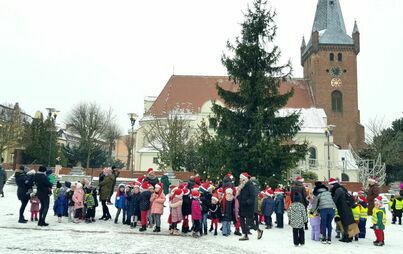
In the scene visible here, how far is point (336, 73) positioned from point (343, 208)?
167 feet

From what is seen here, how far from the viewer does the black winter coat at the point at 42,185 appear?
1179 cm

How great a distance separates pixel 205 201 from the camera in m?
11.9

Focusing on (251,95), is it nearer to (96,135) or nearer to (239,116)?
(239,116)

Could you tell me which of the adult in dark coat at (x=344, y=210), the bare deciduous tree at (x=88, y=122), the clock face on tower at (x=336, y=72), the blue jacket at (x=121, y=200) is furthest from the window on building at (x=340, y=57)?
the blue jacket at (x=121, y=200)

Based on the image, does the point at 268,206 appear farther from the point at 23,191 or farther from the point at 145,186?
the point at 23,191

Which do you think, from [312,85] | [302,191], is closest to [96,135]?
[312,85]

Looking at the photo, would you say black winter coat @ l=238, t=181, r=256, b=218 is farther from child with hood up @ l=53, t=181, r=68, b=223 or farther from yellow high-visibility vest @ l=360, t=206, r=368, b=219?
child with hood up @ l=53, t=181, r=68, b=223

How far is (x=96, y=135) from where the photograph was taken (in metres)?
A: 57.6

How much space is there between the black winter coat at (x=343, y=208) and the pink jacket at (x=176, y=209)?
4.44 meters

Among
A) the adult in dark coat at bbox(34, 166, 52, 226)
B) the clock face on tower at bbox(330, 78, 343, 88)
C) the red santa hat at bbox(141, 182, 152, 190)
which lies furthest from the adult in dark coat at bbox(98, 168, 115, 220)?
the clock face on tower at bbox(330, 78, 343, 88)

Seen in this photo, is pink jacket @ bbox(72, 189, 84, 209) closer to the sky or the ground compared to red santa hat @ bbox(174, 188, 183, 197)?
closer to the ground

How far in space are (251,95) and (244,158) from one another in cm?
326

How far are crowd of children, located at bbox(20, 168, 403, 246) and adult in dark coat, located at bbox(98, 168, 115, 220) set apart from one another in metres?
0.31

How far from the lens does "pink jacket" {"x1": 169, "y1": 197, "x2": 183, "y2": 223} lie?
37.7 feet
